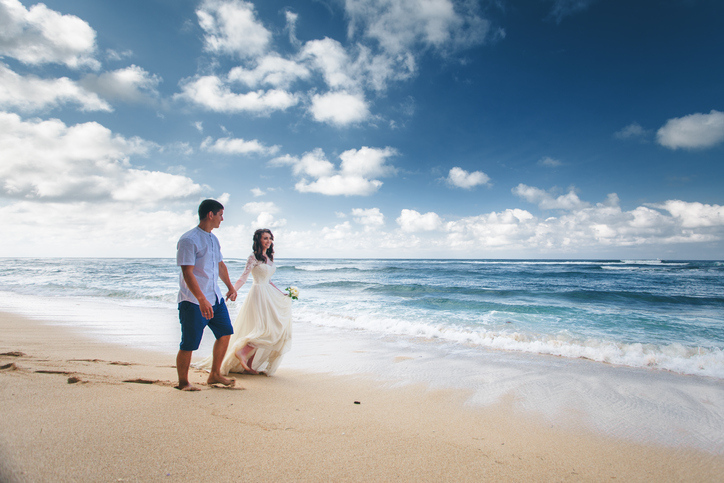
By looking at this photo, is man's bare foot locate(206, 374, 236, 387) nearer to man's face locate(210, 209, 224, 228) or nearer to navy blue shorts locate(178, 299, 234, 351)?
navy blue shorts locate(178, 299, 234, 351)

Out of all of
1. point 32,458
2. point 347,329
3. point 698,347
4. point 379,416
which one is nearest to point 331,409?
point 379,416

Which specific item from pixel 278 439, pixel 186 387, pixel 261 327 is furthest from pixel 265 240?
pixel 278 439

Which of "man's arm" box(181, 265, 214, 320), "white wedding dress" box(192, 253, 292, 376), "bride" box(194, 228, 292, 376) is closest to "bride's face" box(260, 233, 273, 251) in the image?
"bride" box(194, 228, 292, 376)

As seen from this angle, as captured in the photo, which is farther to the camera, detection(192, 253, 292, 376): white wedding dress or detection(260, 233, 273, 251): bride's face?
detection(260, 233, 273, 251): bride's face

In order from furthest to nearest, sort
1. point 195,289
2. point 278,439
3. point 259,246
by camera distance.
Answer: point 259,246 → point 195,289 → point 278,439

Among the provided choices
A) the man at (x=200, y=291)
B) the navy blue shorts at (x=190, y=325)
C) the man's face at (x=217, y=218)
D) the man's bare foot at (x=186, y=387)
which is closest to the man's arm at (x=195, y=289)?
the man at (x=200, y=291)

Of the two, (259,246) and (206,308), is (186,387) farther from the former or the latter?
(259,246)

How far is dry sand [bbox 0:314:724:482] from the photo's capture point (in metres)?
1.99

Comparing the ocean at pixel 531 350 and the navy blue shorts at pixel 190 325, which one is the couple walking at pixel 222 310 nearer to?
the navy blue shorts at pixel 190 325

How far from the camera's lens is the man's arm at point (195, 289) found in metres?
3.18

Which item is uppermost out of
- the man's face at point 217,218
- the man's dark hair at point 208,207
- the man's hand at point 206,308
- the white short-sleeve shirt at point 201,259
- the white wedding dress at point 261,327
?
the man's dark hair at point 208,207

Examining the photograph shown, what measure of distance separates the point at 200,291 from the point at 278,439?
1647mm

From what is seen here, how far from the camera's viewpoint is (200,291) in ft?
10.5

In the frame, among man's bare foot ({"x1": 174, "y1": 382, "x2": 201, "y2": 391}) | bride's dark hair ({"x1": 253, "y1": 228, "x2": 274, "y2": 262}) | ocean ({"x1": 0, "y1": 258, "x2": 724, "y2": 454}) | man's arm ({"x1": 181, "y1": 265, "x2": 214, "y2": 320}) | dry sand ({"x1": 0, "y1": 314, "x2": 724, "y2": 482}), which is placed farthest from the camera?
bride's dark hair ({"x1": 253, "y1": 228, "x2": 274, "y2": 262})
